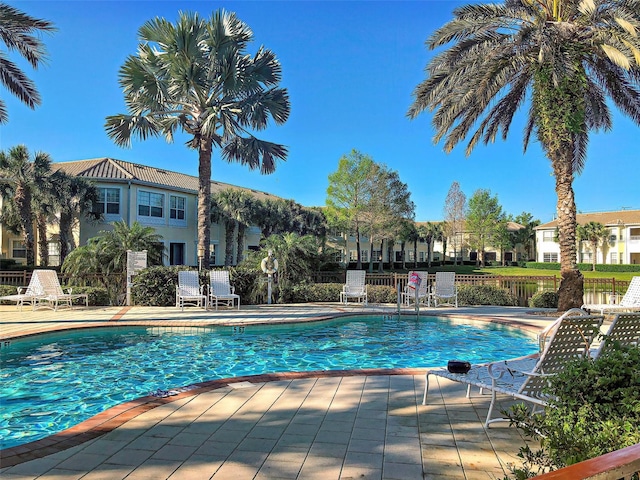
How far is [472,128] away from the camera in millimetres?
14258

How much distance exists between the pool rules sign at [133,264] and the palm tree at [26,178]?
36.3ft

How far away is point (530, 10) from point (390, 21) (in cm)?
348

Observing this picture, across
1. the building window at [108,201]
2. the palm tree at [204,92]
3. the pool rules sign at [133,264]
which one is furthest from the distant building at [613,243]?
the pool rules sign at [133,264]

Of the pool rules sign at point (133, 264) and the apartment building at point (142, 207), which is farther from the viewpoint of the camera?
the apartment building at point (142, 207)

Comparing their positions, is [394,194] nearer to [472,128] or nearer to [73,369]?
[472,128]

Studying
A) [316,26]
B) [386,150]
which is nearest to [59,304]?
[316,26]

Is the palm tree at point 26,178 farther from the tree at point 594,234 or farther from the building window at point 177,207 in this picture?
the tree at point 594,234

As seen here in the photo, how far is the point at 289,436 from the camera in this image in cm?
357

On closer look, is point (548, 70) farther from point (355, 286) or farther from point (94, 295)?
point (94, 295)

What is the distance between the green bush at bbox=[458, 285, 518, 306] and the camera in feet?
50.5

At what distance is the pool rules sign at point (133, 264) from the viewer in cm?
1347

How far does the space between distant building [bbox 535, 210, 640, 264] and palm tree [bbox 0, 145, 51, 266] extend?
46.9 meters

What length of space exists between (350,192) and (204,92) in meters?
21.4

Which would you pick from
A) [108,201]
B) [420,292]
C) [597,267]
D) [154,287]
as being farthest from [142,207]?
[597,267]
